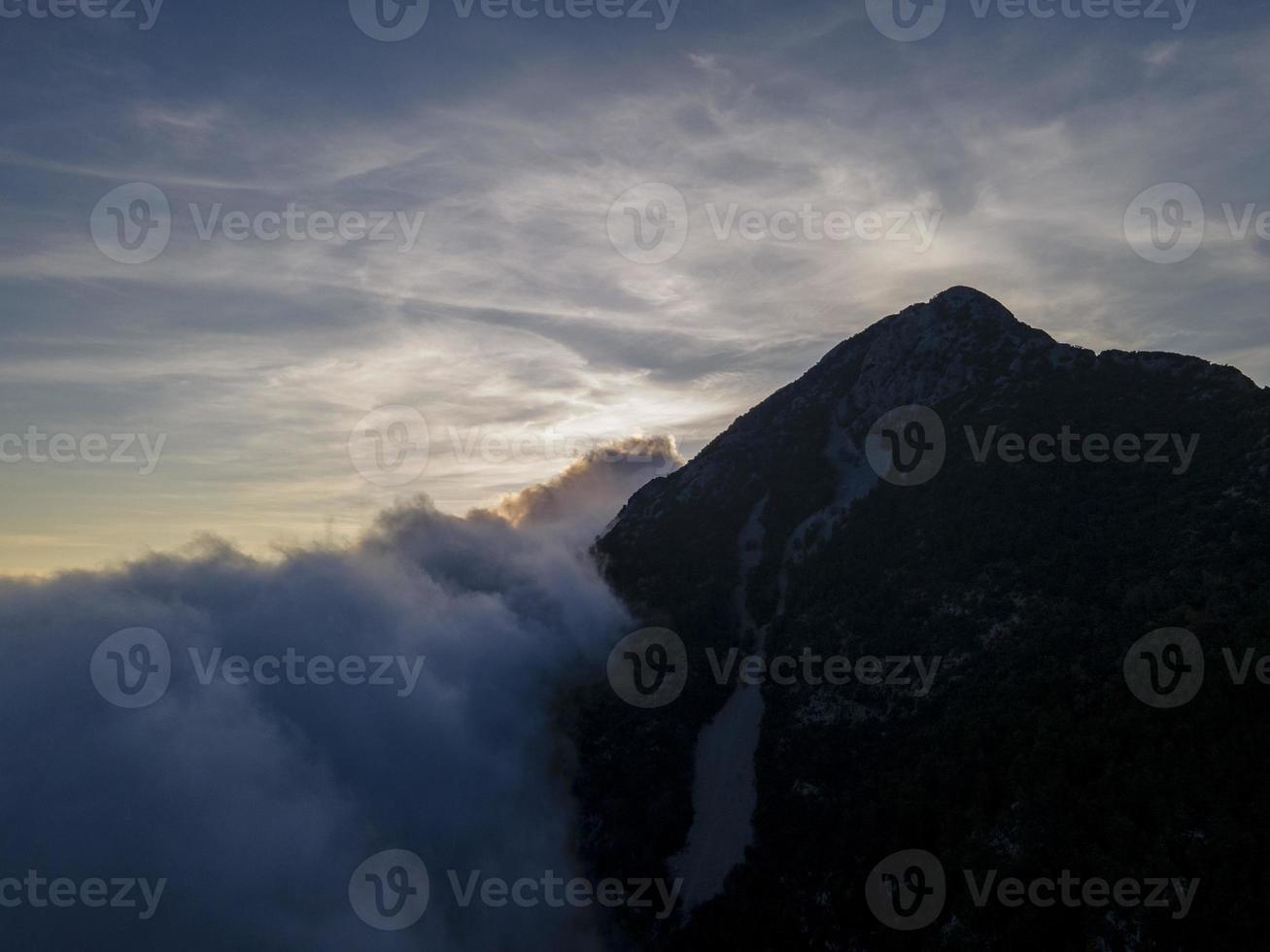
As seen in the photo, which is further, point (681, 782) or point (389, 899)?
point (681, 782)

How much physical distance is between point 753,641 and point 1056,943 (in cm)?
6399

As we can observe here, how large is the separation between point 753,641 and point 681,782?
99.5ft

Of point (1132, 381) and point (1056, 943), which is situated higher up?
point (1132, 381)

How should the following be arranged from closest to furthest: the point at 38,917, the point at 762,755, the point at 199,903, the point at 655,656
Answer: the point at 38,917
the point at 199,903
the point at 762,755
the point at 655,656

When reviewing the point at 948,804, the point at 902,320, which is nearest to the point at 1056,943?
the point at 948,804

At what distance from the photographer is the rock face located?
2119 inches

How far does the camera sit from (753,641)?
113 m

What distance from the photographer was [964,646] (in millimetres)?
83000

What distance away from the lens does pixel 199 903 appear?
60656 mm

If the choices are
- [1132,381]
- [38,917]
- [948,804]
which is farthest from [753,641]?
[38,917]

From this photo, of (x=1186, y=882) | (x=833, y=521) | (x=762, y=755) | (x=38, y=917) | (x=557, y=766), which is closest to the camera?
(x=1186, y=882)

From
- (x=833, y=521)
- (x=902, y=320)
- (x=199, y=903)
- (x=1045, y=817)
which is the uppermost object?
(x=902, y=320)

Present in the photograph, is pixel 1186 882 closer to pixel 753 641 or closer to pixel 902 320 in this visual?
pixel 753 641

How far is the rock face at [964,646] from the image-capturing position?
177 feet
